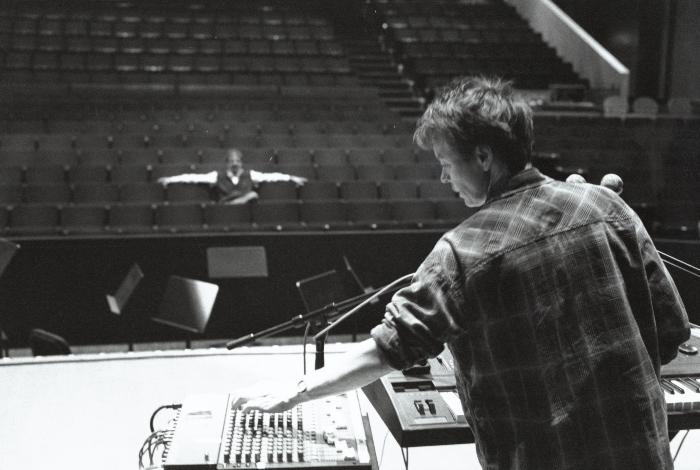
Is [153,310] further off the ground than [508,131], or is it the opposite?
[508,131]

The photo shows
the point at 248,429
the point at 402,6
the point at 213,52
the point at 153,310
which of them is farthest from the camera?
the point at 402,6

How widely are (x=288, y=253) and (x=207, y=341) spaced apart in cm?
70

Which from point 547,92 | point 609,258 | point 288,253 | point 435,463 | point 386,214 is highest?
point 609,258

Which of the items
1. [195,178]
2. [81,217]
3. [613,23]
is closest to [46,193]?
[81,217]

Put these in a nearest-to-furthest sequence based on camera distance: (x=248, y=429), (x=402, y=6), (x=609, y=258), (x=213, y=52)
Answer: (x=609, y=258), (x=248, y=429), (x=213, y=52), (x=402, y=6)

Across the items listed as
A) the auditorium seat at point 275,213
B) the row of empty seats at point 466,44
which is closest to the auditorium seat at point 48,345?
the auditorium seat at point 275,213

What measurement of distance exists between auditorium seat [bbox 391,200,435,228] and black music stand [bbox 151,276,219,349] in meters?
2.79

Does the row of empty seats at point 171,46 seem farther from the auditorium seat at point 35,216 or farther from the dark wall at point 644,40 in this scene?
the auditorium seat at point 35,216

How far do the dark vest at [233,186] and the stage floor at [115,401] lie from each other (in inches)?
134

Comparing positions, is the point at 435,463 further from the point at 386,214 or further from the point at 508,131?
the point at 386,214

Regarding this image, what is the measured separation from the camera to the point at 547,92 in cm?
987

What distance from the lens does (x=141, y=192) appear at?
5844 mm

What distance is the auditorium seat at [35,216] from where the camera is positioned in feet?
16.9

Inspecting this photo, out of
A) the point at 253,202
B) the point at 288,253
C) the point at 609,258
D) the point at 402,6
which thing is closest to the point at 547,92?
the point at 402,6
